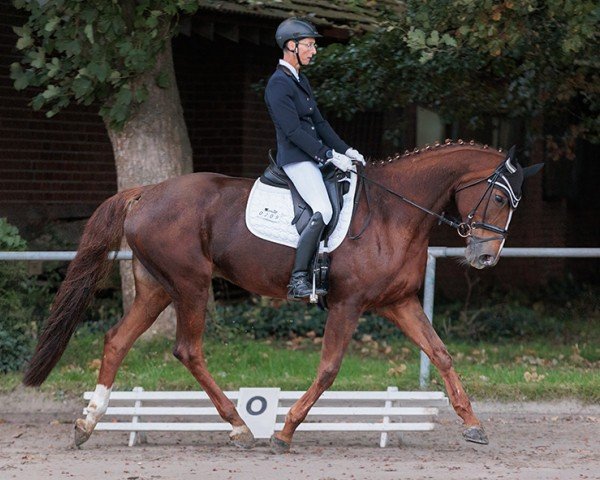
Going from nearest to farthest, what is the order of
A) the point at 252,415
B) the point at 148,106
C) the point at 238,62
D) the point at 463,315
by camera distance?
the point at 252,415 < the point at 148,106 < the point at 463,315 < the point at 238,62

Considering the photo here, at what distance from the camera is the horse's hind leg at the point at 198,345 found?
26.9ft

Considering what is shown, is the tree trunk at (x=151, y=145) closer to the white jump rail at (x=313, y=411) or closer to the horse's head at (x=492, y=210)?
the white jump rail at (x=313, y=411)

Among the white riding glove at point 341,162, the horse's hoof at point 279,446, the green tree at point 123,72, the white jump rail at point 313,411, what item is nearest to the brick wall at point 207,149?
the green tree at point 123,72

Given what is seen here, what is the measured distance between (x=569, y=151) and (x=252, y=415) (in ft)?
20.3

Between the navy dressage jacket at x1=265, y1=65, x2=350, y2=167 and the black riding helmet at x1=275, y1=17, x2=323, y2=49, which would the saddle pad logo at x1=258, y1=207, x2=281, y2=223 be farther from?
the black riding helmet at x1=275, y1=17, x2=323, y2=49

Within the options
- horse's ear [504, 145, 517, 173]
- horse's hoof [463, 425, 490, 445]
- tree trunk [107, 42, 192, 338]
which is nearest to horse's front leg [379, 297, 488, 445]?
horse's hoof [463, 425, 490, 445]

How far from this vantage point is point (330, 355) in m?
7.96

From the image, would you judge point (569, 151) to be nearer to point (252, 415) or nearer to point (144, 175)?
point (144, 175)

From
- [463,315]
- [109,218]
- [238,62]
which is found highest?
[238,62]

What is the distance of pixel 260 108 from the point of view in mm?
15820

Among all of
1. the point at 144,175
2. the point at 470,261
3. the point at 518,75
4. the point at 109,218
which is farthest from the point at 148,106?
the point at 470,261

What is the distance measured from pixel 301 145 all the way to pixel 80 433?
2.52 metres

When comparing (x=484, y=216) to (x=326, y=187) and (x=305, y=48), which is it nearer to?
(x=326, y=187)

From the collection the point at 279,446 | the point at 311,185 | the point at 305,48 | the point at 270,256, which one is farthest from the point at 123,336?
the point at 305,48
